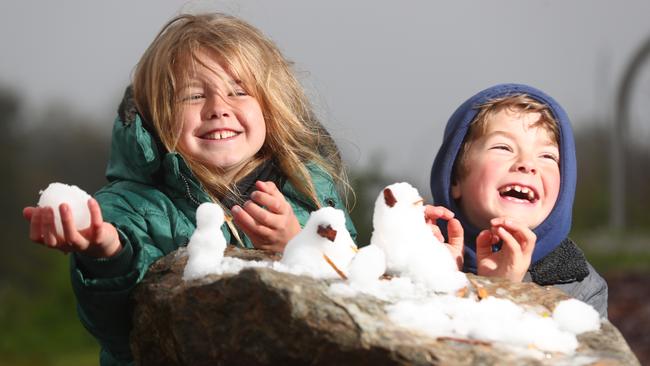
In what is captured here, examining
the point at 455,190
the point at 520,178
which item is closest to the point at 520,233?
the point at 520,178

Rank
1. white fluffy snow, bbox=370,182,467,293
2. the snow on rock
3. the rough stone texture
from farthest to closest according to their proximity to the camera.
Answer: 1. white fluffy snow, bbox=370,182,467,293
2. the snow on rock
3. the rough stone texture

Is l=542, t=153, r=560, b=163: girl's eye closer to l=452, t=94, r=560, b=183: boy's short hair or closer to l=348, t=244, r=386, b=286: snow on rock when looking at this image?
l=452, t=94, r=560, b=183: boy's short hair

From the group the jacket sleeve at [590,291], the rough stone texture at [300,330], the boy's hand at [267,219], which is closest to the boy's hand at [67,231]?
the rough stone texture at [300,330]

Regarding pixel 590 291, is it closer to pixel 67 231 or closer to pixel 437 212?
pixel 437 212

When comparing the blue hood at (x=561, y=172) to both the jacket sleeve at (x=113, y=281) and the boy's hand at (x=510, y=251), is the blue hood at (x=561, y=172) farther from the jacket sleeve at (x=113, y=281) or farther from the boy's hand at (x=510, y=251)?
the jacket sleeve at (x=113, y=281)

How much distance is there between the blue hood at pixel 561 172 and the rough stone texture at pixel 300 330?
0.80m

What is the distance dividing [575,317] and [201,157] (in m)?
1.46

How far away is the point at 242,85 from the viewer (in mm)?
3404

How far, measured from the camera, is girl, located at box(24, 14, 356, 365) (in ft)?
9.28

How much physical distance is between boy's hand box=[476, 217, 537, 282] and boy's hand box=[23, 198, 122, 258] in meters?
1.11

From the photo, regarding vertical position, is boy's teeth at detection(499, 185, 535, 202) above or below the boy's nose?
Result: below

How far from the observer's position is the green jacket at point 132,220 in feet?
8.99

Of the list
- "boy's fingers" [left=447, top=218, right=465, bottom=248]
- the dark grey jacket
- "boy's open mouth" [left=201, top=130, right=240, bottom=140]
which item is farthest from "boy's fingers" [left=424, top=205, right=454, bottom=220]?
"boy's open mouth" [left=201, top=130, right=240, bottom=140]

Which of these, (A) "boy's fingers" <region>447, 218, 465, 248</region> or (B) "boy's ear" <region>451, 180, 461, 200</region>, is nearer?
(A) "boy's fingers" <region>447, 218, 465, 248</region>
